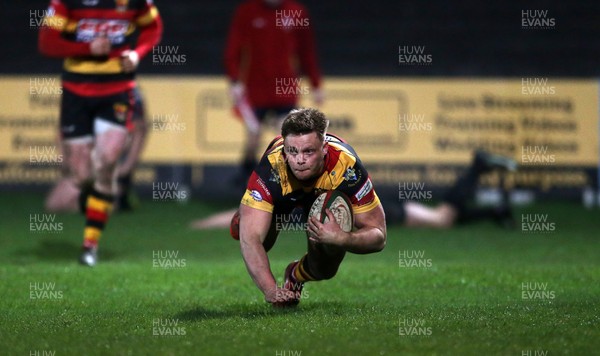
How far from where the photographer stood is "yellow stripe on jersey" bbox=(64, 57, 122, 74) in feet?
34.7

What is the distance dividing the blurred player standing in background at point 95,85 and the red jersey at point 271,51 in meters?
4.58

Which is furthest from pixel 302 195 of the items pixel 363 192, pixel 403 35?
pixel 403 35

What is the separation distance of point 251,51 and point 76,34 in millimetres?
5082

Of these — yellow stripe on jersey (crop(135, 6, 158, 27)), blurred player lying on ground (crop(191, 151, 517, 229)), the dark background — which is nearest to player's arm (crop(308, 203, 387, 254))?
yellow stripe on jersey (crop(135, 6, 158, 27))

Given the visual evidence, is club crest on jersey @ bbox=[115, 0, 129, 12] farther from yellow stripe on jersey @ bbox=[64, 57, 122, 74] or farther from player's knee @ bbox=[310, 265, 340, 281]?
player's knee @ bbox=[310, 265, 340, 281]

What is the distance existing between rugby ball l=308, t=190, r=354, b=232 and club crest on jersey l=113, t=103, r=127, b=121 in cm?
379

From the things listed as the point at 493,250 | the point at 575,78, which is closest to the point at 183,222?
the point at 493,250

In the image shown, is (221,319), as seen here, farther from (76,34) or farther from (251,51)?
→ (251,51)

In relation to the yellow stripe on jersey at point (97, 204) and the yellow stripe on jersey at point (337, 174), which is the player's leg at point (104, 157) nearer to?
the yellow stripe on jersey at point (97, 204)

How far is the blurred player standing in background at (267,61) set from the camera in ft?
49.7

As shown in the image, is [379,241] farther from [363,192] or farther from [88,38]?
[88,38]

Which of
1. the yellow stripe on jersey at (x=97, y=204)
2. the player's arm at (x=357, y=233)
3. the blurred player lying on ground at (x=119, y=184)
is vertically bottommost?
the blurred player lying on ground at (x=119, y=184)

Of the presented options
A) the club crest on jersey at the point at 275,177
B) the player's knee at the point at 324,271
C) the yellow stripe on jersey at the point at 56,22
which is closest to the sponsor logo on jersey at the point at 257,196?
the club crest on jersey at the point at 275,177

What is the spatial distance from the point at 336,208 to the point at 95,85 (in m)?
4.12
